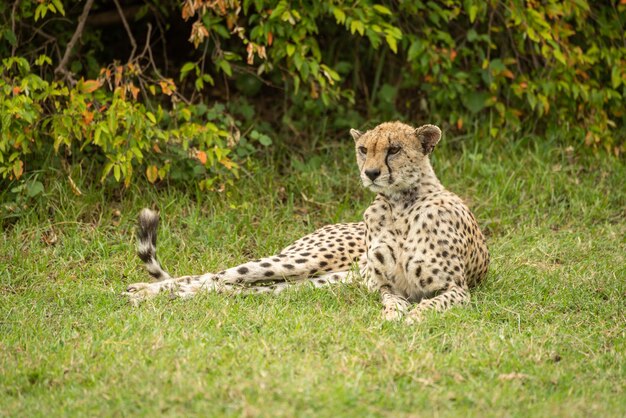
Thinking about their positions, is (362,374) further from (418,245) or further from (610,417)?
(418,245)

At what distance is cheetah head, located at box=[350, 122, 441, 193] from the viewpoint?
445 centimetres

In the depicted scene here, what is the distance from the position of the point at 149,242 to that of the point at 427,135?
1417mm

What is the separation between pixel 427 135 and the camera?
4.56m

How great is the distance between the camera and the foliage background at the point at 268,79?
5.51 metres

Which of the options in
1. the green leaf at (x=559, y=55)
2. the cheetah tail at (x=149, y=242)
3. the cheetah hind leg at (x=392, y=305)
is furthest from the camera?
the green leaf at (x=559, y=55)

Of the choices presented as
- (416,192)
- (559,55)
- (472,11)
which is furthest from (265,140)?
(559,55)

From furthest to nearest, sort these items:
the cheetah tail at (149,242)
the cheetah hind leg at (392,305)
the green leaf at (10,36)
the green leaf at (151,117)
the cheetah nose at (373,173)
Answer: the green leaf at (10,36) < the green leaf at (151,117) < the cheetah tail at (149,242) < the cheetah nose at (373,173) < the cheetah hind leg at (392,305)

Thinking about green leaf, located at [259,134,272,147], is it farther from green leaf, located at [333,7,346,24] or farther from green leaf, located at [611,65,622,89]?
green leaf, located at [611,65,622,89]

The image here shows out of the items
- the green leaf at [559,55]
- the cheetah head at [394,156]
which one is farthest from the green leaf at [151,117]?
the green leaf at [559,55]

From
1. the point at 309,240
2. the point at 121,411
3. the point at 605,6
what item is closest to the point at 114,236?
the point at 309,240

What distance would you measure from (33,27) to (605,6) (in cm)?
392

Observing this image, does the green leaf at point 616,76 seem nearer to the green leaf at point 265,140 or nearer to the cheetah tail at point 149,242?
the green leaf at point 265,140

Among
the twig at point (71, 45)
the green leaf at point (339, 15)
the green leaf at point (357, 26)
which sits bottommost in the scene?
the twig at point (71, 45)

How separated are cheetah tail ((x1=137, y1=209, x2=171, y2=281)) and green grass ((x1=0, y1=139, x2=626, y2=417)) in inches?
7.4
